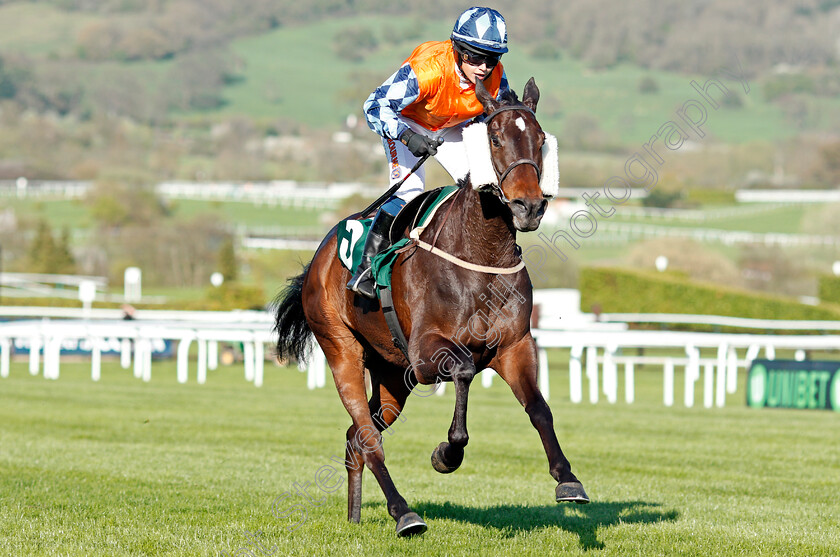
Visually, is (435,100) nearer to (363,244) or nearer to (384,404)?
(363,244)

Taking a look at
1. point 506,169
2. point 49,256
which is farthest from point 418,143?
point 49,256

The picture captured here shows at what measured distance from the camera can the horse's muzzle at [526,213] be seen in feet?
14.0

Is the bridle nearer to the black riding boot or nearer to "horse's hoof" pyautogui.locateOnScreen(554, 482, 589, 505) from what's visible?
the black riding boot

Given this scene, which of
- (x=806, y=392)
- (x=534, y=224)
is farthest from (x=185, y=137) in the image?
(x=534, y=224)

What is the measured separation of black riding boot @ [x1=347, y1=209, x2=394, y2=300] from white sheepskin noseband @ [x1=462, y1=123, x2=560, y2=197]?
82cm

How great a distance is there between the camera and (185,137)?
4902 inches

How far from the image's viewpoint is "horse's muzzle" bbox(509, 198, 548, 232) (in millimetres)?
4281

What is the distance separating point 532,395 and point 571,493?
0.52 metres

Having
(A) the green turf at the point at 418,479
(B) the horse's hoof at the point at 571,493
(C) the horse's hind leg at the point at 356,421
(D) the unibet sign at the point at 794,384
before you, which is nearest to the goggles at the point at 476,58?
(C) the horse's hind leg at the point at 356,421

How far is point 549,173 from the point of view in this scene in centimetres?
447

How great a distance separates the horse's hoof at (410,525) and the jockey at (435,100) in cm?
116

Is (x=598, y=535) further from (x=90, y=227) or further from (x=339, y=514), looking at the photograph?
(x=90, y=227)

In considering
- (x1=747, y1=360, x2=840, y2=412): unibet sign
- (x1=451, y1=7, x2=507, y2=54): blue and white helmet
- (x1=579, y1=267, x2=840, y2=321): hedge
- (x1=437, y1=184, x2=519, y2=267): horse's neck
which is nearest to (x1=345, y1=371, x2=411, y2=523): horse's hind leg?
(x1=437, y1=184, x2=519, y2=267): horse's neck

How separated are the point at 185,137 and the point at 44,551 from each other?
12365 cm
